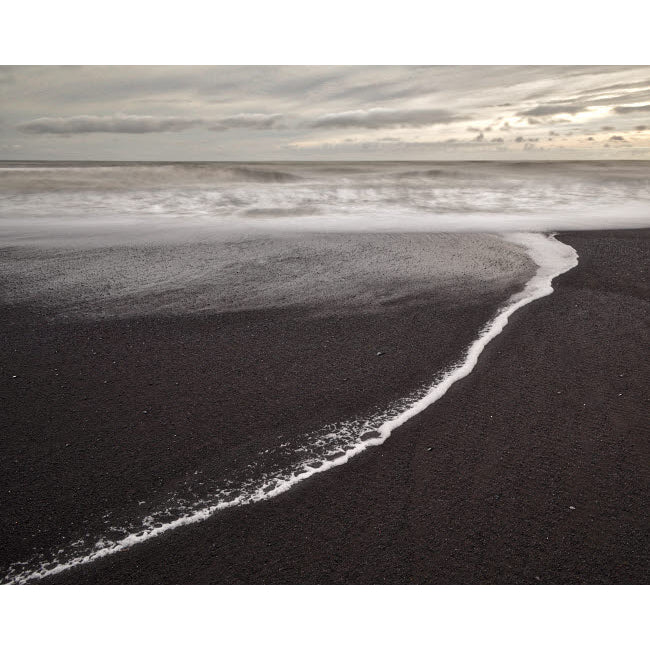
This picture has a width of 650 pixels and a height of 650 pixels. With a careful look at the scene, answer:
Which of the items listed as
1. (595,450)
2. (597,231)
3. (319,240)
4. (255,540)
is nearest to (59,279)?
(319,240)

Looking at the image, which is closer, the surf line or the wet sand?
the surf line

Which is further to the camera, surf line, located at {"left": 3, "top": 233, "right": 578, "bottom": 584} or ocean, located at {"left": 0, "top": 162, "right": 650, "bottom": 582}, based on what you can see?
ocean, located at {"left": 0, "top": 162, "right": 650, "bottom": 582}

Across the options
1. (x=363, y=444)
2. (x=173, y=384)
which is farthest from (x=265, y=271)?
(x=363, y=444)

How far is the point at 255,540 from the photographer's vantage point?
1562mm

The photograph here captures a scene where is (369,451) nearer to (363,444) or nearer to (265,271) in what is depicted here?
(363,444)

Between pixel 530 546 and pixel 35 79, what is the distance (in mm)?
8130

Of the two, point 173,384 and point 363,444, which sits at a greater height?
point 173,384

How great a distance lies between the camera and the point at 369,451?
1979 millimetres

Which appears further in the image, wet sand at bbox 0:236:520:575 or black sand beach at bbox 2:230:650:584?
wet sand at bbox 0:236:520:575

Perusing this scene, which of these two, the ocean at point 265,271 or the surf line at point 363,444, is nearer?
the surf line at point 363,444

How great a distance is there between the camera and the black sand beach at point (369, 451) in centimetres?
150

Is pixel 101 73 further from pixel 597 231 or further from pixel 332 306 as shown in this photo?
pixel 597 231

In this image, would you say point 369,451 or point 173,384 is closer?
point 369,451

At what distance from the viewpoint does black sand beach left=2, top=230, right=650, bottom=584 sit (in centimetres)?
150
